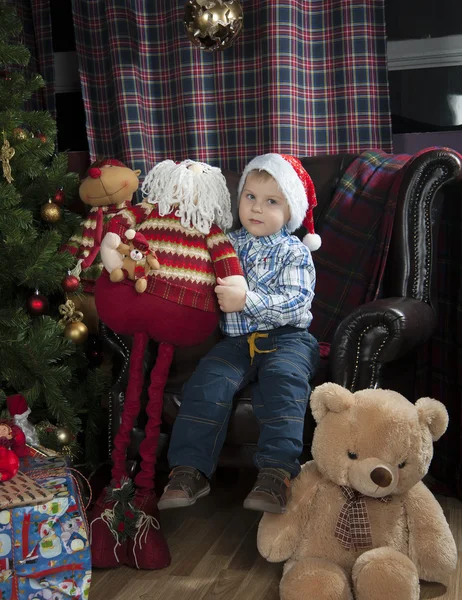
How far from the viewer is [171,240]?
1884mm

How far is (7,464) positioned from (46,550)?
0.21 metres

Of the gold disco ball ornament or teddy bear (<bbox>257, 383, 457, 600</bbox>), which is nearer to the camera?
teddy bear (<bbox>257, 383, 457, 600</bbox>)

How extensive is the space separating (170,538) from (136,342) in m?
0.53

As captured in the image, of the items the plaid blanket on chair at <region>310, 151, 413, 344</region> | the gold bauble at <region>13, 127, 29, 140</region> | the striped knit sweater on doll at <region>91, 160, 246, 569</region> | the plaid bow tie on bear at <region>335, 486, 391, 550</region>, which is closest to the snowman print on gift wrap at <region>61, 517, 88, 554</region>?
the striped knit sweater on doll at <region>91, 160, 246, 569</region>

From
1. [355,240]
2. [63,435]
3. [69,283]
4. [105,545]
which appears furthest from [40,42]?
[105,545]

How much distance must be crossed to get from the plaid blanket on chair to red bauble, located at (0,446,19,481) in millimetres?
1021

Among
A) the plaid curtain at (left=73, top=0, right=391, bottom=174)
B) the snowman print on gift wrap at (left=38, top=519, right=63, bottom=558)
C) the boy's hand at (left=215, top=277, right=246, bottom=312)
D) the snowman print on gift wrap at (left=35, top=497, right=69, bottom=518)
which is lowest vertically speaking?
the snowman print on gift wrap at (left=38, top=519, right=63, bottom=558)

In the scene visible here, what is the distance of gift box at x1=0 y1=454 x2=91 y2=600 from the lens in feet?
5.00

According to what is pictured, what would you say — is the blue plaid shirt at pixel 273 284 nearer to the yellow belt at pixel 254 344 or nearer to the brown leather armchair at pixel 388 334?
the yellow belt at pixel 254 344

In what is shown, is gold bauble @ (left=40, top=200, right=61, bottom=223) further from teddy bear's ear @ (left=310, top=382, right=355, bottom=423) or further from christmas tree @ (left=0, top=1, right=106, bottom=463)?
teddy bear's ear @ (left=310, top=382, right=355, bottom=423)

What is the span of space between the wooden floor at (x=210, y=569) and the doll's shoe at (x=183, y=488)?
188 mm

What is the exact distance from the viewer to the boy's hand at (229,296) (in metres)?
1.86

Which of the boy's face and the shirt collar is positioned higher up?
the boy's face

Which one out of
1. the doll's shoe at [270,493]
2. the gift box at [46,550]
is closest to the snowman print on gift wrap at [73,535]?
the gift box at [46,550]
